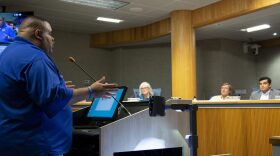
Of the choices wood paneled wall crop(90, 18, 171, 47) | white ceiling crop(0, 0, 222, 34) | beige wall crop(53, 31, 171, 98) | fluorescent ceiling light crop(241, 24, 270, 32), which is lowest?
beige wall crop(53, 31, 171, 98)

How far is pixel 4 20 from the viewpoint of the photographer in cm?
546

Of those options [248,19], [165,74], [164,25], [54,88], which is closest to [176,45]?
[164,25]

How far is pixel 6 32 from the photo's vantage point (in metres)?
5.39

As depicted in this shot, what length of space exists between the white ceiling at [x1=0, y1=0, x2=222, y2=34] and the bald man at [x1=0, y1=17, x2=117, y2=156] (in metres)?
4.71

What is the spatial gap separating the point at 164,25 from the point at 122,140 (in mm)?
5667

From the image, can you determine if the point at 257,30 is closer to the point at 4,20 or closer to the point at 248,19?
the point at 248,19

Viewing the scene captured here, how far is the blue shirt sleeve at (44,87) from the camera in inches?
51.5

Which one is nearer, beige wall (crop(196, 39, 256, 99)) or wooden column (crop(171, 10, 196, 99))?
wooden column (crop(171, 10, 196, 99))

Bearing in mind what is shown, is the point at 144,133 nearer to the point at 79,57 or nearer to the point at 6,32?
the point at 6,32

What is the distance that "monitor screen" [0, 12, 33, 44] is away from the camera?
5.35 metres

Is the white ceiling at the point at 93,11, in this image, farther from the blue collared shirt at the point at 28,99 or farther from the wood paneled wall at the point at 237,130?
the blue collared shirt at the point at 28,99

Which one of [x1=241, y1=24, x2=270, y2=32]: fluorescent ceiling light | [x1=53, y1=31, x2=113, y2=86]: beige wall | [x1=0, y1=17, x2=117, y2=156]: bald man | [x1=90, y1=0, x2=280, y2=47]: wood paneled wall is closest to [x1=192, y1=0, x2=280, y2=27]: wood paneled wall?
[x1=90, y1=0, x2=280, y2=47]: wood paneled wall

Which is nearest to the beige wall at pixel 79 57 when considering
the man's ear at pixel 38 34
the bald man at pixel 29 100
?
the man's ear at pixel 38 34

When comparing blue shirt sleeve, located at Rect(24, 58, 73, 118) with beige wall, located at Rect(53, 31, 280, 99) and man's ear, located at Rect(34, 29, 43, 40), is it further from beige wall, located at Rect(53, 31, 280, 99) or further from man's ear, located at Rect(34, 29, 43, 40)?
beige wall, located at Rect(53, 31, 280, 99)
